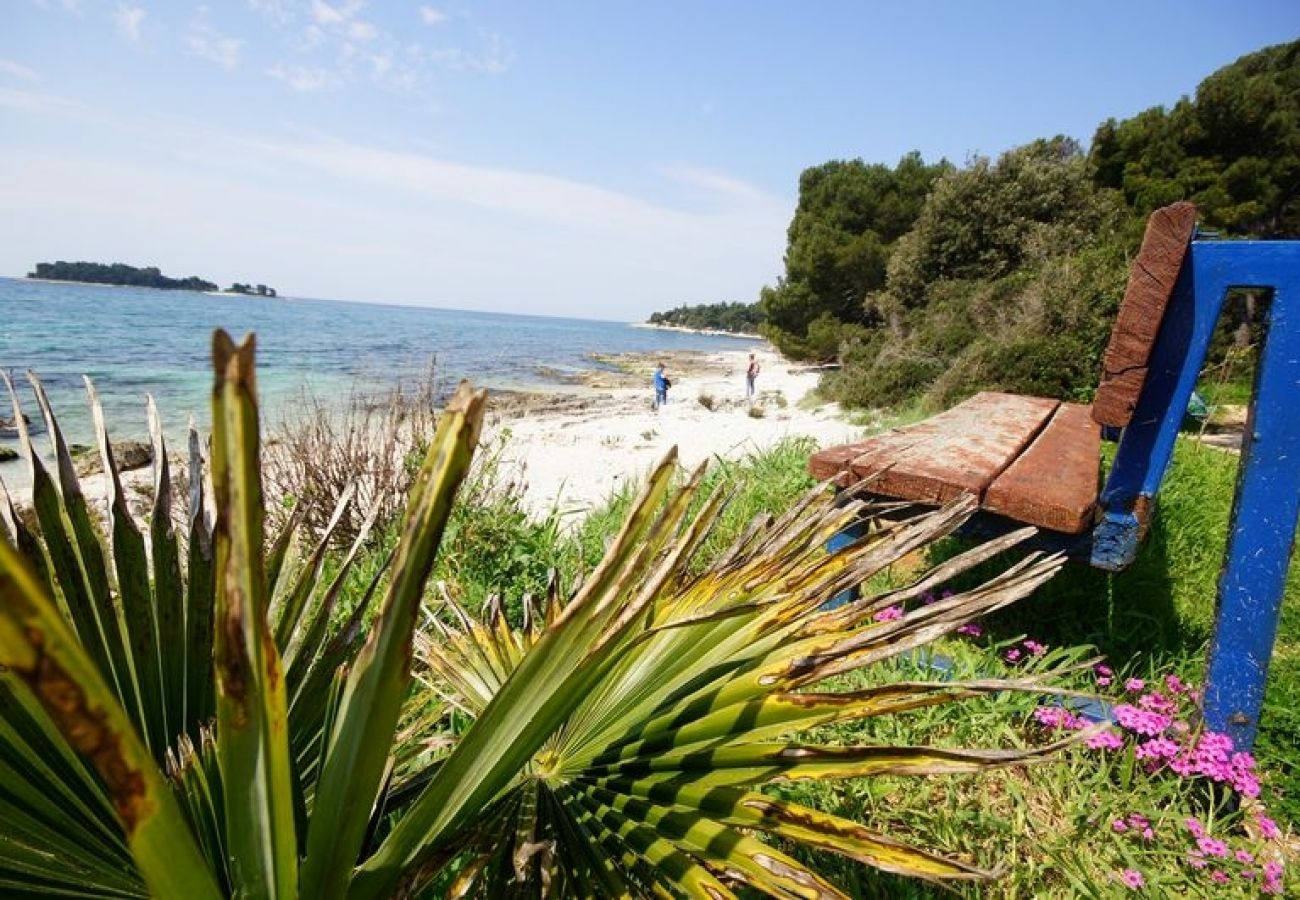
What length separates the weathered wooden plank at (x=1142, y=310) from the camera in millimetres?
1726

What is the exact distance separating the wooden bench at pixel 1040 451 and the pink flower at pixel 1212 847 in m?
0.83

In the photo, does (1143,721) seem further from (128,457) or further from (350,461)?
(128,457)

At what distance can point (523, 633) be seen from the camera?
1576 millimetres

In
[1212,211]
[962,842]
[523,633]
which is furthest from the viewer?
[1212,211]

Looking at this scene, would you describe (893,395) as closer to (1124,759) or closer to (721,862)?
(1124,759)

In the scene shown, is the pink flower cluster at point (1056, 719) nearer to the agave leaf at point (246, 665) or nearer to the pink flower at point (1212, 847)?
the pink flower at point (1212, 847)

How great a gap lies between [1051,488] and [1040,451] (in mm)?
751

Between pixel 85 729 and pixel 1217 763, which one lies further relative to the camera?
pixel 1217 763

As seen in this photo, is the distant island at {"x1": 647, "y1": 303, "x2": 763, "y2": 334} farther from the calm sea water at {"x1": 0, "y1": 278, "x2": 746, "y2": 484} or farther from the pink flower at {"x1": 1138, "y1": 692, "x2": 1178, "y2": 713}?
the pink flower at {"x1": 1138, "y1": 692, "x2": 1178, "y2": 713}

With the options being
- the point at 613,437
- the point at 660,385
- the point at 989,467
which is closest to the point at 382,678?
the point at 989,467

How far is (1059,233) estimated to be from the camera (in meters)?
16.2

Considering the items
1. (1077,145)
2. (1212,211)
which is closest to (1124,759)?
(1212,211)

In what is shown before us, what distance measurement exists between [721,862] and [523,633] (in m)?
0.82

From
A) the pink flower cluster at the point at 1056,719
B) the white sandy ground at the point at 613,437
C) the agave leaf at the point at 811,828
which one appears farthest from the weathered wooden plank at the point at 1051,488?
the white sandy ground at the point at 613,437
